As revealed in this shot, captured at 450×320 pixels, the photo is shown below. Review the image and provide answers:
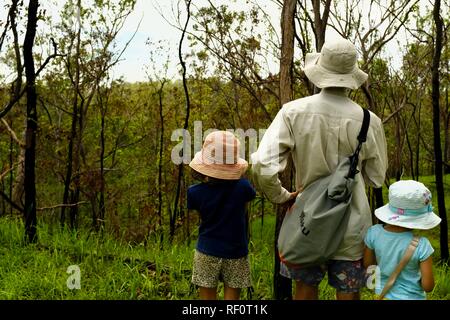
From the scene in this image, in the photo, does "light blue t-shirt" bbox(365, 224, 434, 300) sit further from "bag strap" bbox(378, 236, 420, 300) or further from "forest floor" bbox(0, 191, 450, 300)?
"forest floor" bbox(0, 191, 450, 300)

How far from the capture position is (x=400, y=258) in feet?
7.19

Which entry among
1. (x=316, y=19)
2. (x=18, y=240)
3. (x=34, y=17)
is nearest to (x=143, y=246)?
(x=18, y=240)

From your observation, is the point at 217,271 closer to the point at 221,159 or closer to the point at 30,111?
the point at 221,159

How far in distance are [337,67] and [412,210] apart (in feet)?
2.40

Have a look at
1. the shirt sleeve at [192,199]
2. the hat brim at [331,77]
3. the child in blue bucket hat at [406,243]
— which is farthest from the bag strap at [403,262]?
the shirt sleeve at [192,199]

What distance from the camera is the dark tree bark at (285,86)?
3.47 meters

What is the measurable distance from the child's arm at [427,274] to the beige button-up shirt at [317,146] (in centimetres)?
27

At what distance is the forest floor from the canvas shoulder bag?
1311 mm

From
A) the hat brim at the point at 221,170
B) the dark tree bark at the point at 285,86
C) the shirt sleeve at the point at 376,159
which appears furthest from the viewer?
the dark tree bark at the point at 285,86

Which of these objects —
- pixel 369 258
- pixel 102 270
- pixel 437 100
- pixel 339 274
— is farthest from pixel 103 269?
pixel 437 100

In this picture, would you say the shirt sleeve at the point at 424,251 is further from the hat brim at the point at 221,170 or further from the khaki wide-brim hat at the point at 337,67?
the hat brim at the point at 221,170

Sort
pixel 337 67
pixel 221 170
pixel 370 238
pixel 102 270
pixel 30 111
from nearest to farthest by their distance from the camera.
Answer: pixel 370 238 < pixel 337 67 < pixel 221 170 < pixel 102 270 < pixel 30 111

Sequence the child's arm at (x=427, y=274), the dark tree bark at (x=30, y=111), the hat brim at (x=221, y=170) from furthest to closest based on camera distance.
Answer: the dark tree bark at (x=30, y=111) < the hat brim at (x=221, y=170) < the child's arm at (x=427, y=274)

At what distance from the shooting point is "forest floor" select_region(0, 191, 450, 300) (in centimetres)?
348
